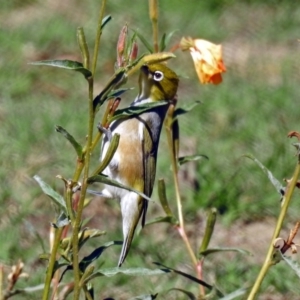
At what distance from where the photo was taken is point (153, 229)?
4.20 m

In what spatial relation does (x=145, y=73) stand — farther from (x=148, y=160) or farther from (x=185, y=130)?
(x=185, y=130)

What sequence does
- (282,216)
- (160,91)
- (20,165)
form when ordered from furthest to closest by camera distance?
(20,165), (160,91), (282,216)

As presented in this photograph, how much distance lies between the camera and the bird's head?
2.92m

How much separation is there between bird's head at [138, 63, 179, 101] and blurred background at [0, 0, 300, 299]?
0.68 ft

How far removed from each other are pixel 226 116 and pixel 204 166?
25.5 inches

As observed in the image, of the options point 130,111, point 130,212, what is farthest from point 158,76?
point 130,111

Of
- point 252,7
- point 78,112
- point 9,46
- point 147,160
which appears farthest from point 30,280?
Answer: point 252,7

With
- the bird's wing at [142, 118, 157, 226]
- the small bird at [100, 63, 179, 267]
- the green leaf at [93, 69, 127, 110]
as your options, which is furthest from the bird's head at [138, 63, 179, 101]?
the green leaf at [93, 69, 127, 110]

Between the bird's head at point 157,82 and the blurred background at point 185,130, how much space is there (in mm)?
209

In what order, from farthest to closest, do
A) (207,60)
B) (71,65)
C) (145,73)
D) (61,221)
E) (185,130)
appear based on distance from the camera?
(185,130) → (145,73) → (207,60) → (61,221) → (71,65)

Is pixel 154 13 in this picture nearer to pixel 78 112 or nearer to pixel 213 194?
pixel 213 194

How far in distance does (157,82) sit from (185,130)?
202cm

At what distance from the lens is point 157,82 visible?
2990 mm

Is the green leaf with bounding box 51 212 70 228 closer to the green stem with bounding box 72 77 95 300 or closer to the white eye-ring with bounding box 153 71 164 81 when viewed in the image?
the green stem with bounding box 72 77 95 300
